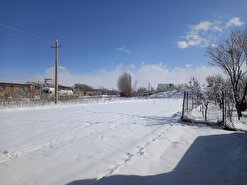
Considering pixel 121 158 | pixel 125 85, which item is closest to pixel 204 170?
pixel 121 158

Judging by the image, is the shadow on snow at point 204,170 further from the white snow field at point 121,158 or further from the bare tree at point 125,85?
the bare tree at point 125,85

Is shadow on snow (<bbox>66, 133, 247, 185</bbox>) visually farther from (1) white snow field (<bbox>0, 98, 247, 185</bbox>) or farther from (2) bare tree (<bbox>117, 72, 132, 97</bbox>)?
(2) bare tree (<bbox>117, 72, 132, 97</bbox>)

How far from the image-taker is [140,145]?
6605 mm

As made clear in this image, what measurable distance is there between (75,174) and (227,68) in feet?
53.3

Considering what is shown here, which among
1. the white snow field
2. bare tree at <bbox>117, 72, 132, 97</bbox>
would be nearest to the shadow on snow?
the white snow field

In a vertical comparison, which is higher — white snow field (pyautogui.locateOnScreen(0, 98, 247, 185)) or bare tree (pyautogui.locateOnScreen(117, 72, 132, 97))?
bare tree (pyautogui.locateOnScreen(117, 72, 132, 97))

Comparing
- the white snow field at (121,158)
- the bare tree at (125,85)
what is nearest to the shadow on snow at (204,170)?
the white snow field at (121,158)

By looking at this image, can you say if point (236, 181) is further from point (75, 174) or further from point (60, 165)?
point (60, 165)

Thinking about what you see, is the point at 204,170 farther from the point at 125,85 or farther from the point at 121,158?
the point at 125,85

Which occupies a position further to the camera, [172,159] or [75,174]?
[172,159]

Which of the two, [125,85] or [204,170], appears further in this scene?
[125,85]

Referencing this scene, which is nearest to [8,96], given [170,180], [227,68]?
[227,68]

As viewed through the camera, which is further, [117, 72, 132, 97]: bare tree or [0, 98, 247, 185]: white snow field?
[117, 72, 132, 97]: bare tree

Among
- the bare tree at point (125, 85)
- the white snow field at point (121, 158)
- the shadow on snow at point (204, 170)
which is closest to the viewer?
the shadow on snow at point (204, 170)
